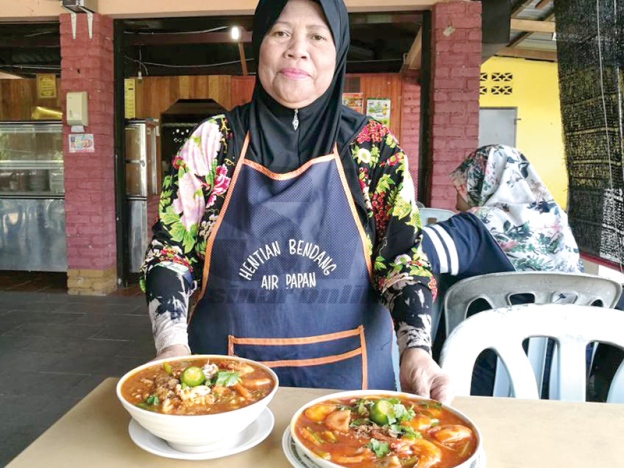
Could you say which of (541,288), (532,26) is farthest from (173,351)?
(532,26)

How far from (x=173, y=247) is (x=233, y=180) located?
0.22 m

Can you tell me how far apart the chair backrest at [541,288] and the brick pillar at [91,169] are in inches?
161

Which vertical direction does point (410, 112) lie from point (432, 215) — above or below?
above

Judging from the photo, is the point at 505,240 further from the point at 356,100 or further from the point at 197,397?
the point at 356,100

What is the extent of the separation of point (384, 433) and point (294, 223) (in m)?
0.62

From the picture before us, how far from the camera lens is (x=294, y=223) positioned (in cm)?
131

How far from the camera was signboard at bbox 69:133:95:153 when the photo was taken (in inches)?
197

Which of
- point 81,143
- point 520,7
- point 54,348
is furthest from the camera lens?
point 520,7

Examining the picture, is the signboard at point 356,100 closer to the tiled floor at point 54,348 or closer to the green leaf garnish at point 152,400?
the tiled floor at point 54,348

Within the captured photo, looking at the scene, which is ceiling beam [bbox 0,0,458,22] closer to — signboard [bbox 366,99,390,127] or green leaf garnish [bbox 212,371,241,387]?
signboard [bbox 366,99,390,127]

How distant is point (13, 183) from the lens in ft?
19.6

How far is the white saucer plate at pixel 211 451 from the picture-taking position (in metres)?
0.81

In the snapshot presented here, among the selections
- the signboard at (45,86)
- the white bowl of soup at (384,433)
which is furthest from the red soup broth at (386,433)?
the signboard at (45,86)

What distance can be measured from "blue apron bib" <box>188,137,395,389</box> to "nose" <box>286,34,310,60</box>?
24cm
